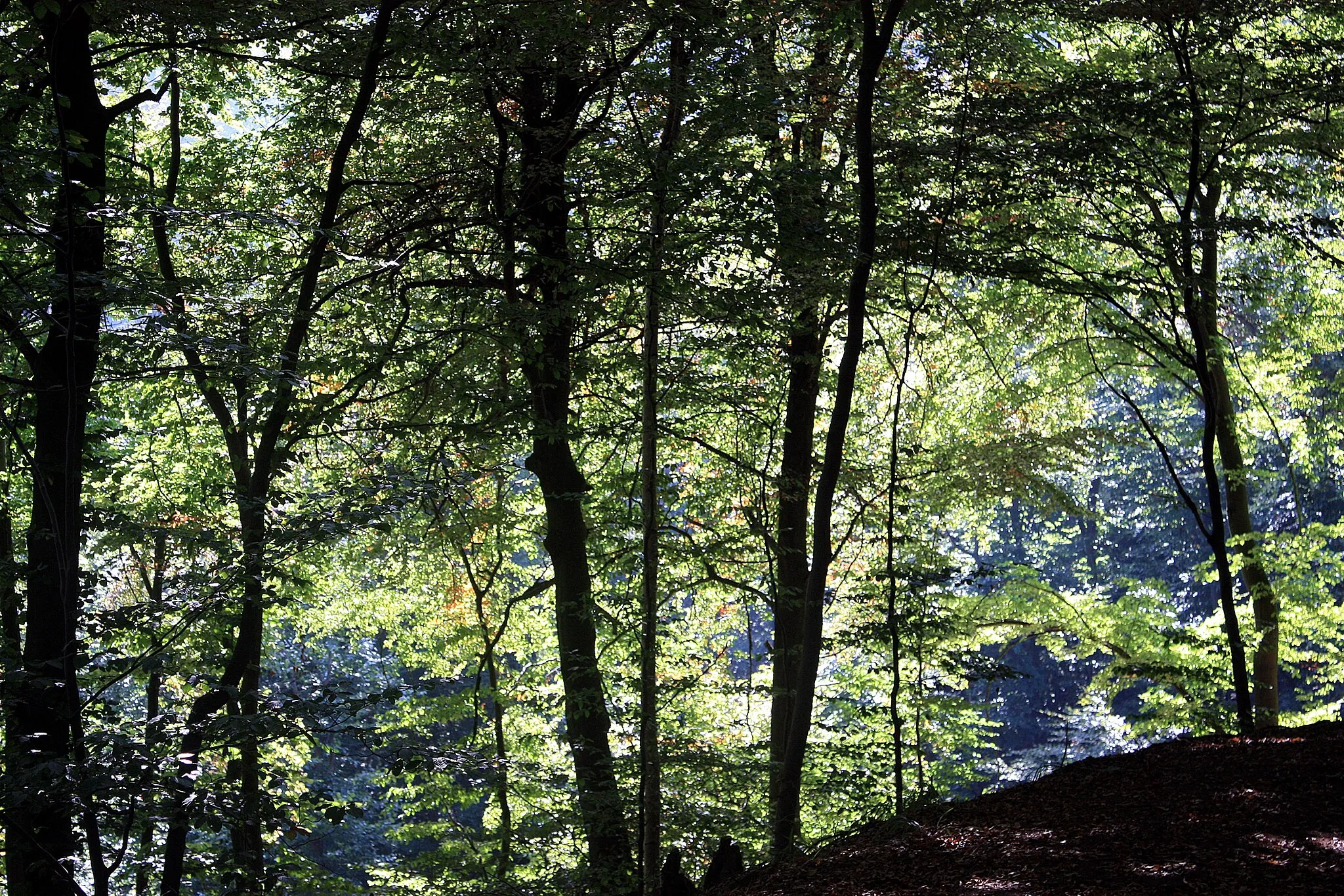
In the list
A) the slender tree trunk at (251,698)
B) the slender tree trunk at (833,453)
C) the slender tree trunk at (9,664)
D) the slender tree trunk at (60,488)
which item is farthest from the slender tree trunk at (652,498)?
the slender tree trunk at (9,664)

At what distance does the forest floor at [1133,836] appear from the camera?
307 centimetres

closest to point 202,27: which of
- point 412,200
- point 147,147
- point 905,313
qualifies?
point 412,200

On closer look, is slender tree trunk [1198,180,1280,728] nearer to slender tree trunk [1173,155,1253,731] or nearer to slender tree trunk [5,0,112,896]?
slender tree trunk [1173,155,1253,731]

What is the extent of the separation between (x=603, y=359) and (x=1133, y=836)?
4380mm

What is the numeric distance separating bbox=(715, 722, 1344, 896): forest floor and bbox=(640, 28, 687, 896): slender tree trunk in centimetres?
70

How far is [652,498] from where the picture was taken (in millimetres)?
5039

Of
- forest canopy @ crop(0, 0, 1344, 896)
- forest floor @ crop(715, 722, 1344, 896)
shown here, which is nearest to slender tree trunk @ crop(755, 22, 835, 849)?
A: forest canopy @ crop(0, 0, 1344, 896)

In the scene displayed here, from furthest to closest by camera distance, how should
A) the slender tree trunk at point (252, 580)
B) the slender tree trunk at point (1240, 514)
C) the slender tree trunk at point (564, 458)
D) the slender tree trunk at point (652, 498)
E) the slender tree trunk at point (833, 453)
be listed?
the slender tree trunk at point (1240, 514) → the slender tree trunk at point (564, 458) → the slender tree trunk at point (652, 498) → the slender tree trunk at point (833, 453) → the slender tree trunk at point (252, 580)

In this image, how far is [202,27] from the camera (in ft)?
18.7

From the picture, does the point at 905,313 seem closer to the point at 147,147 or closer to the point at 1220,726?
the point at 1220,726

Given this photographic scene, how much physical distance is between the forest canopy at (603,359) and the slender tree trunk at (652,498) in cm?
3

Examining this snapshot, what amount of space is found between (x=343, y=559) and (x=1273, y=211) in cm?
955

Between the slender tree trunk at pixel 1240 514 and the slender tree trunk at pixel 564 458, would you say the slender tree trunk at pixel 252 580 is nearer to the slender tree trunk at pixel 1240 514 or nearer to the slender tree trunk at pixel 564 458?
the slender tree trunk at pixel 564 458

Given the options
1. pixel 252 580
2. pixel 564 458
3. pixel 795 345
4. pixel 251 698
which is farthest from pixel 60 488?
pixel 795 345
